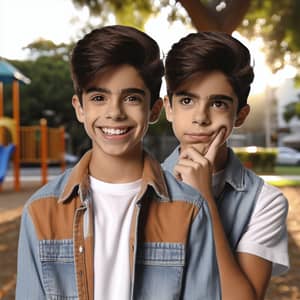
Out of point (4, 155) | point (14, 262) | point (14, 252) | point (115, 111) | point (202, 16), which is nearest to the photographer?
point (115, 111)

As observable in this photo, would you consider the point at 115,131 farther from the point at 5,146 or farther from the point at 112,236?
the point at 5,146

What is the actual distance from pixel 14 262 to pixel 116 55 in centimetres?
559

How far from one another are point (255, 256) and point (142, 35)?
52cm

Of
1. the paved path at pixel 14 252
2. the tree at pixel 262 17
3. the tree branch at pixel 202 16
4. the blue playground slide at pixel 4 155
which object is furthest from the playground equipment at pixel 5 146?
the tree branch at pixel 202 16

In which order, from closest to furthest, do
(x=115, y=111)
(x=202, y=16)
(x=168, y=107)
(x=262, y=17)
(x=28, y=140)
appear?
(x=115, y=111)
(x=168, y=107)
(x=202, y=16)
(x=262, y=17)
(x=28, y=140)

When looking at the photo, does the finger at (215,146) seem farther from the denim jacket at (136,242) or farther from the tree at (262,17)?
the tree at (262,17)

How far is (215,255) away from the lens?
120cm

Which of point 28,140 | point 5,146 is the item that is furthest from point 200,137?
point 28,140

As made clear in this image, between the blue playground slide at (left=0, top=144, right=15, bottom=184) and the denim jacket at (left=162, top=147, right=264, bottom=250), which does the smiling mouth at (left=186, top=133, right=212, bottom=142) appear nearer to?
the denim jacket at (left=162, top=147, right=264, bottom=250)

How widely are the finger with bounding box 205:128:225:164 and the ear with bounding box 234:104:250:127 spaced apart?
0.25ft

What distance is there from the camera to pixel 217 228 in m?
1.26

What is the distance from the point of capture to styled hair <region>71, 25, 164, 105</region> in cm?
113

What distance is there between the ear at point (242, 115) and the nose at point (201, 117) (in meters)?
0.09

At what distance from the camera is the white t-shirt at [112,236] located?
1150mm
